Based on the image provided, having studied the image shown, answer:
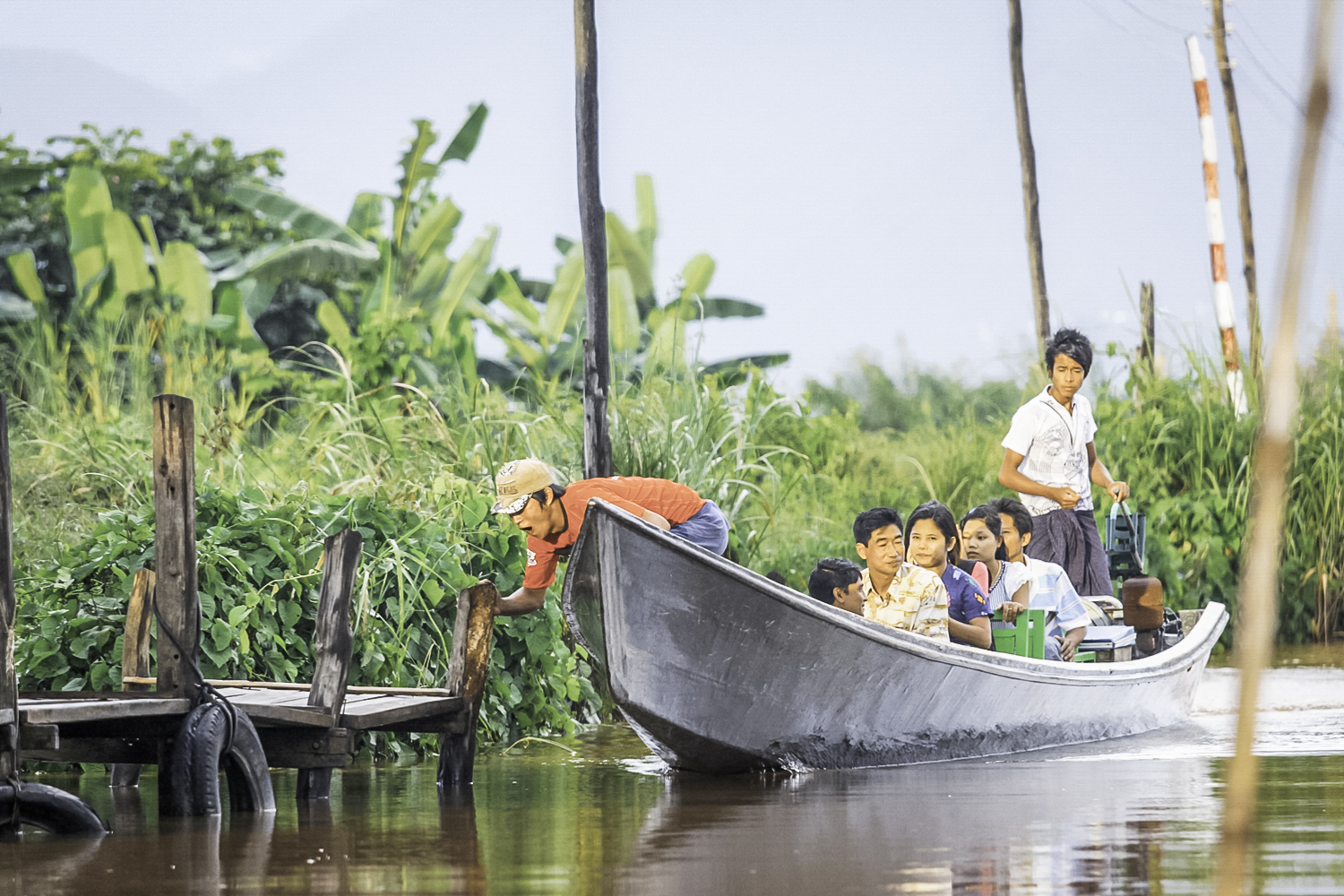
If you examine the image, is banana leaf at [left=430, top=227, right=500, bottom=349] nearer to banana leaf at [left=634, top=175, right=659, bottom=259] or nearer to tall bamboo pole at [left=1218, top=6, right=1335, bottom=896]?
banana leaf at [left=634, top=175, right=659, bottom=259]

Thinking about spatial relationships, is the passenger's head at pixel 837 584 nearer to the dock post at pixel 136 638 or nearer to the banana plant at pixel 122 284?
the dock post at pixel 136 638

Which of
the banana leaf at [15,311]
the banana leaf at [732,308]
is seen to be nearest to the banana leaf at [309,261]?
the banana leaf at [15,311]

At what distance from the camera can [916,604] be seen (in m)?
7.21

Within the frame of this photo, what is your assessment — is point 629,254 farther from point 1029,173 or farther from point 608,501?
point 608,501

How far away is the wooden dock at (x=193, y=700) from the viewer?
18.4ft

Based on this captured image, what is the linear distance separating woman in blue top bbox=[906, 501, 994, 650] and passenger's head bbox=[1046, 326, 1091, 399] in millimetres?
1367

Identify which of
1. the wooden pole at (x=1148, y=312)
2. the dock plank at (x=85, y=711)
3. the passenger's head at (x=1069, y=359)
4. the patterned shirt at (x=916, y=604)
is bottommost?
the dock plank at (x=85, y=711)

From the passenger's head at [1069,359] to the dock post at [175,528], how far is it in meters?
4.56

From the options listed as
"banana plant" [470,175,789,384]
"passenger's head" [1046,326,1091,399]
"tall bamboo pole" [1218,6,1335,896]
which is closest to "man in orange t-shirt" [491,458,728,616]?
"passenger's head" [1046,326,1091,399]

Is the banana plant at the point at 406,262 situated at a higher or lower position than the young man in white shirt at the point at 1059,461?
higher

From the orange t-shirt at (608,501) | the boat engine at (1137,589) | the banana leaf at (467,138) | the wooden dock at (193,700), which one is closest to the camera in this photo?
the wooden dock at (193,700)

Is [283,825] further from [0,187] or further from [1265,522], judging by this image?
[0,187]

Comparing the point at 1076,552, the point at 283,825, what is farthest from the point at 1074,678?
the point at 283,825

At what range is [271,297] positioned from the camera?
21766mm
